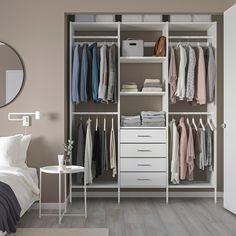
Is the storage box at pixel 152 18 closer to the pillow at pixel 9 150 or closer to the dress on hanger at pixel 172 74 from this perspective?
the dress on hanger at pixel 172 74

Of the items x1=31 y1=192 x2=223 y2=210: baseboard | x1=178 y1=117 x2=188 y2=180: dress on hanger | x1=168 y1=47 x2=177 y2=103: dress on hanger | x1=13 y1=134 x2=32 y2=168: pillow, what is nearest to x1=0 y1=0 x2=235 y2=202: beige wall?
x1=13 y1=134 x2=32 y2=168: pillow

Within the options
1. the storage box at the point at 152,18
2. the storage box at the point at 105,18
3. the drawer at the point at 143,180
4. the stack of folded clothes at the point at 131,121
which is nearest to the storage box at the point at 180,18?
the storage box at the point at 152,18

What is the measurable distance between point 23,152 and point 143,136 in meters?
1.51

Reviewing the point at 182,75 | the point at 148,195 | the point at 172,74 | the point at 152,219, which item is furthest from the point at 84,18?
the point at 152,219

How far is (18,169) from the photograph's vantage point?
4441 mm

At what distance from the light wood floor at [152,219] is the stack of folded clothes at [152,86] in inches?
56.6

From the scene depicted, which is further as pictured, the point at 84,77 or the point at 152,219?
the point at 84,77

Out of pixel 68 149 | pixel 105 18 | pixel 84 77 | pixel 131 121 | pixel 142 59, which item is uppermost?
pixel 105 18

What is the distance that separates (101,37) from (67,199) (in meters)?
A: 2.07

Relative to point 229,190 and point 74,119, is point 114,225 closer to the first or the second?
point 229,190

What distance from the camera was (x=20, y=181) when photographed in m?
4.24

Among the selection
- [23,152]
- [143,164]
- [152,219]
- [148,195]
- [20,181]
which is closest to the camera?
[20,181]

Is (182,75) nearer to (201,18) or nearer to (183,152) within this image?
(201,18)

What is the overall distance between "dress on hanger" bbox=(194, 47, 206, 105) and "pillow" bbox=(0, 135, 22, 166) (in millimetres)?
2318
